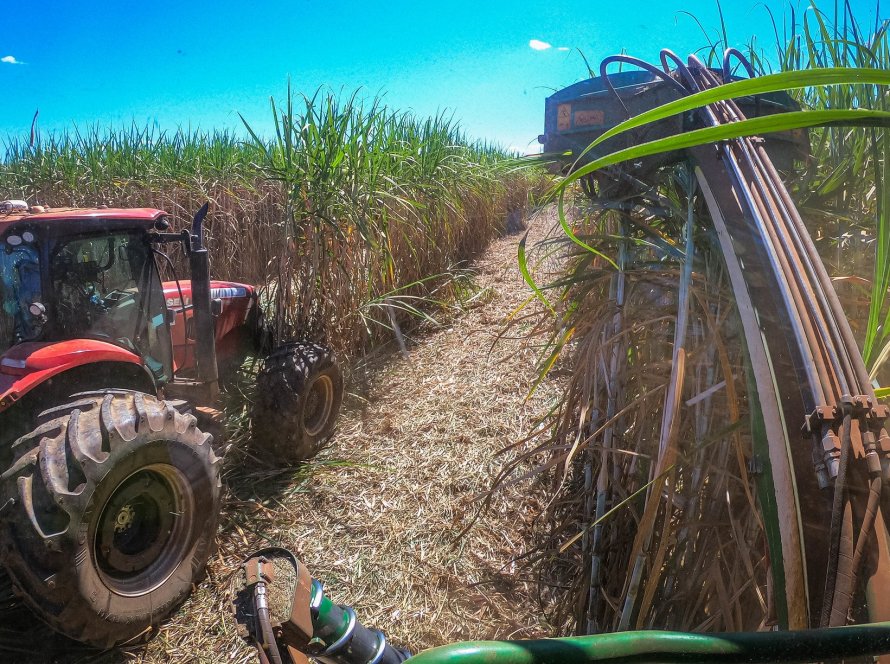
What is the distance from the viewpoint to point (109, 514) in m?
2.06

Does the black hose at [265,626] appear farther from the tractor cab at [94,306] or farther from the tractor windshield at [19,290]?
the tractor windshield at [19,290]

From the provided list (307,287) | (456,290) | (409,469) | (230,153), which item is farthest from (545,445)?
(230,153)

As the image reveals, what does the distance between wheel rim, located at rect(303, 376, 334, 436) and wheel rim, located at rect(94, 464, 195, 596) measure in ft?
3.61

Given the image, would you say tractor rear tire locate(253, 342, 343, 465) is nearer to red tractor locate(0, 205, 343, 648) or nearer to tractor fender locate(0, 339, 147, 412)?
red tractor locate(0, 205, 343, 648)

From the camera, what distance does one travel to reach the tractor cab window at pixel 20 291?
2.24m

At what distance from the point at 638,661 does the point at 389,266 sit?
4.28 meters

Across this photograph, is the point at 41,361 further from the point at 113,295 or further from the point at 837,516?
the point at 837,516

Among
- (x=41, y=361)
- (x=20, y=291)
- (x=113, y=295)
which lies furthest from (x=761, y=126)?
(x=113, y=295)

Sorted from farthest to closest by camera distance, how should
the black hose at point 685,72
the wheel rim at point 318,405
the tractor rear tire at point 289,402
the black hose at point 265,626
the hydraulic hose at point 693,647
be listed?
the wheel rim at point 318,405 < the tractor rear tire at point 289,402 < the black hose at point 685,72 < the black hose at point 265,626 < the hydraulic hose at point 693,647

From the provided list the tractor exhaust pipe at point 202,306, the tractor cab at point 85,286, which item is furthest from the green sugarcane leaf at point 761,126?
the tractor exhaust pipe at point 202,306

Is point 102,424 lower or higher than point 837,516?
lower

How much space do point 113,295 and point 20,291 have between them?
402 millimetres

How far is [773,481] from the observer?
0.79 meters

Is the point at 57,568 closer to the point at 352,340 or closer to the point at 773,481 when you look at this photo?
the point at 773,481
